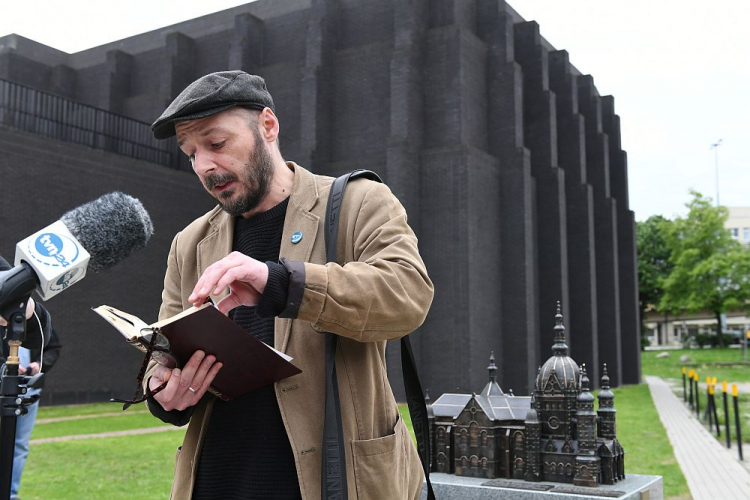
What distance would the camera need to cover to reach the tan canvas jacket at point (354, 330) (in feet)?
6.18

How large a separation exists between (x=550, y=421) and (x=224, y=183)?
4.24 meters

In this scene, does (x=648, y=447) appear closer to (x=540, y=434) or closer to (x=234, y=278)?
(x=540, y=434)

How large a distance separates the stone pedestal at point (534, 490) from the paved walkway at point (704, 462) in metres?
4.75

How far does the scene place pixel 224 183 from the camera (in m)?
2.22

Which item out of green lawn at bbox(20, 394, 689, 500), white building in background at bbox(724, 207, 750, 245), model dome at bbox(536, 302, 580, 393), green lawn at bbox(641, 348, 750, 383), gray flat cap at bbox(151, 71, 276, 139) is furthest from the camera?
white building in background at bbox(724, 207, 750, 245)

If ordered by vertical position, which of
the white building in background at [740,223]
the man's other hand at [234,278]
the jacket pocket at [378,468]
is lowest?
the jacket pocket at [378,468]

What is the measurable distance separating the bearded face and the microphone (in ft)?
0.90

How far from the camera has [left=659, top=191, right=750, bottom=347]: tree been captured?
54594mm

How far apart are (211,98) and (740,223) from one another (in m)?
109

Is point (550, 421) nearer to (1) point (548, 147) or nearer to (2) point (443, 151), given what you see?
(2) point (443, 151)

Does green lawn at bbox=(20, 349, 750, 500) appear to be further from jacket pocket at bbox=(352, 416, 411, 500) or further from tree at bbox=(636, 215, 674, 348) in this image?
tree at bbox=(636, 215, 674, 348)

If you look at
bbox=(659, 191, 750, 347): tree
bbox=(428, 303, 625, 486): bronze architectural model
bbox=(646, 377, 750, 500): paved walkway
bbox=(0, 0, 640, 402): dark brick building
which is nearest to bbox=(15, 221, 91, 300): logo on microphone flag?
bbox=(428, 303, 625, 486): bronze architectural model

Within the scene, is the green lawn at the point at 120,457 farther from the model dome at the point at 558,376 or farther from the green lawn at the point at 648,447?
the model dome at the point at 558,376

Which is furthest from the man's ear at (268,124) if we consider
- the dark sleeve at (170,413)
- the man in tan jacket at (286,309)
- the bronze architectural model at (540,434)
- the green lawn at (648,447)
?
the green lawn at (648,447)
